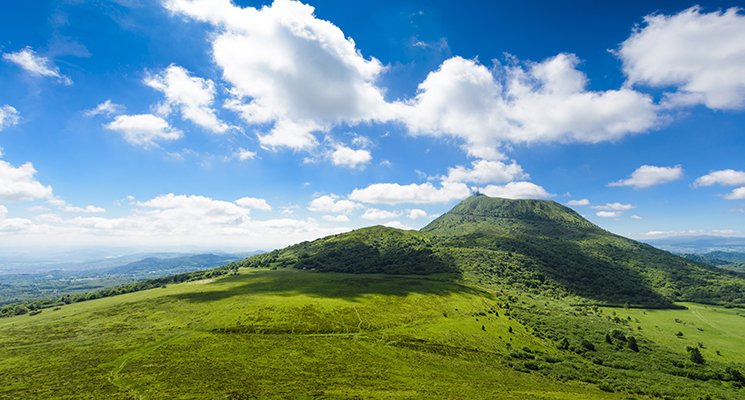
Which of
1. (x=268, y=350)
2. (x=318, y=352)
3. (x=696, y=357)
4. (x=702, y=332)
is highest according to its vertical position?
(x=268, y=350)

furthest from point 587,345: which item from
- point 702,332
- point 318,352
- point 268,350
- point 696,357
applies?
point 268,350

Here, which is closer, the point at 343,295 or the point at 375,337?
the point at 375,337

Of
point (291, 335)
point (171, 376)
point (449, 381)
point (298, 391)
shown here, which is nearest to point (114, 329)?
point (171, 376)

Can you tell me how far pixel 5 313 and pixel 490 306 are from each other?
834 ft

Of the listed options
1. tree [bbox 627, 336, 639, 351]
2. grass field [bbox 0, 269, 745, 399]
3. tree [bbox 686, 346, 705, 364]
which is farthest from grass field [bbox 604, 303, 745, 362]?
tree [bbox 627, 336, 639, 351]

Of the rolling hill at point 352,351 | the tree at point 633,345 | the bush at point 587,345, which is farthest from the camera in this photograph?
the tree at point 633,345

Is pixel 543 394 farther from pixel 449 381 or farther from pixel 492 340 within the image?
pixel 492 340

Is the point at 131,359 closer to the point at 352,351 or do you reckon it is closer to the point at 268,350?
the point at 268,350

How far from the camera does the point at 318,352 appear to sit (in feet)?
322

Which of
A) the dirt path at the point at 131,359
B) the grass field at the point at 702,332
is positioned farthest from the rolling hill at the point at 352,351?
the grass field at the point at 702,332

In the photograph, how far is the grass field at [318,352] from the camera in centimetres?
7625

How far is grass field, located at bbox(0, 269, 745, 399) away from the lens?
7625 cm

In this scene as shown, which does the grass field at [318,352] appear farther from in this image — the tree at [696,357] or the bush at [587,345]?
the tree at [696,357]

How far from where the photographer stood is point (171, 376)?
260 feet
